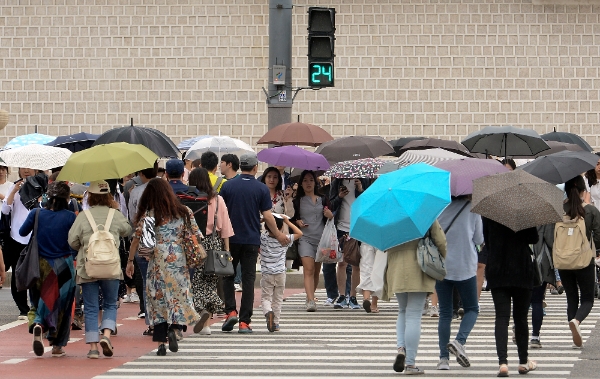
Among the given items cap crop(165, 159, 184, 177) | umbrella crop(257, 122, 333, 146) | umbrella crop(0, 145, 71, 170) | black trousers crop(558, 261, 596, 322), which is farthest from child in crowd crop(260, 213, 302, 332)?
umbrella crop(257, 122, 333, 146)

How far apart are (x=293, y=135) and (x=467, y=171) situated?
7516 mm

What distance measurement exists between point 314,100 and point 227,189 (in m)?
13.3

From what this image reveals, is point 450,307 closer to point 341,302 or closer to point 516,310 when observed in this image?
point 516,310

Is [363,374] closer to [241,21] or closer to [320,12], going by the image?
[320,12]

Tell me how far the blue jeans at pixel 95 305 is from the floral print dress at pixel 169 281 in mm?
335

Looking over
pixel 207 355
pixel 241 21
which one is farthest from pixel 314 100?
pixel 207 355

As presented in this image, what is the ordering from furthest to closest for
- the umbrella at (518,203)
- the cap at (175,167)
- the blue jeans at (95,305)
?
the cap at (175,167), the blue jeans at (95,305), the umbrella at (518,203)

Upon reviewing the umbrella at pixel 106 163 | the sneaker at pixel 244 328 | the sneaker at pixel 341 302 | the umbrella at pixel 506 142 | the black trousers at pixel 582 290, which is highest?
the umbrella at pixel 106 163

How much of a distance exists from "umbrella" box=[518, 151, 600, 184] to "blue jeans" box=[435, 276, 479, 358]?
196 cm

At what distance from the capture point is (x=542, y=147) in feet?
65.3

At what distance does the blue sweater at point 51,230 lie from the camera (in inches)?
480

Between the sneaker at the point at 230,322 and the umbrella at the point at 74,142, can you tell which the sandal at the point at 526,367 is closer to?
the sneaker at the point at 230,322

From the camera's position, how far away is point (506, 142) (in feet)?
66.4

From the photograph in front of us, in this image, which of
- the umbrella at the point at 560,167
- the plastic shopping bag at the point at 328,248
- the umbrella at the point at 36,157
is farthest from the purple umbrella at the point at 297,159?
the umbrella at the point at 560,167
